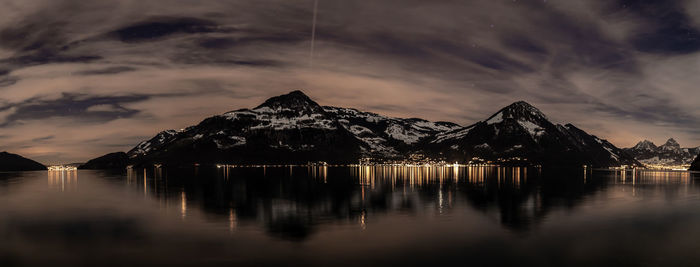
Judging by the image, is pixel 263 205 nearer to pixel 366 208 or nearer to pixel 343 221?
pixel 366 208

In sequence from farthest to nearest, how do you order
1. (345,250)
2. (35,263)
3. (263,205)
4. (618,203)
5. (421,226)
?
(618,203), (263,205), (421,226), (345,250), (35,263)

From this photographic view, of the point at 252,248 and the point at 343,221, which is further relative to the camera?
the point at 343,221

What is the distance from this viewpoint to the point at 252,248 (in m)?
38.9

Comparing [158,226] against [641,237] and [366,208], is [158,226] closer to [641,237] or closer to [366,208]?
[366,208]

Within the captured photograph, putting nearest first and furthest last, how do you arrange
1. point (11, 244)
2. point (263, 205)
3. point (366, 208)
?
point (11, 244), point (366, 208), point (263, 205)

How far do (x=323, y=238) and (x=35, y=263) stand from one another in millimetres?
23006

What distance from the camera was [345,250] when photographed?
38156mm

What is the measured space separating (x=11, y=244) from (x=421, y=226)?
40.2 m

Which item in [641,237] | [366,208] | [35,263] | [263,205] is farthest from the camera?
[263,205]

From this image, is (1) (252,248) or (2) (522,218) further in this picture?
(2) (522,218)

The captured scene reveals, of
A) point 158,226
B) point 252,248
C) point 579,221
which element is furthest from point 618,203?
point 158,226

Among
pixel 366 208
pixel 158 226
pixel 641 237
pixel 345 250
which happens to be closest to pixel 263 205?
pixel 366 208

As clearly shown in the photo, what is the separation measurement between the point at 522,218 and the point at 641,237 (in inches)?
572

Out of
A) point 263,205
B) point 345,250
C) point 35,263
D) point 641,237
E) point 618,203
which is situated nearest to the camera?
point 35,263
